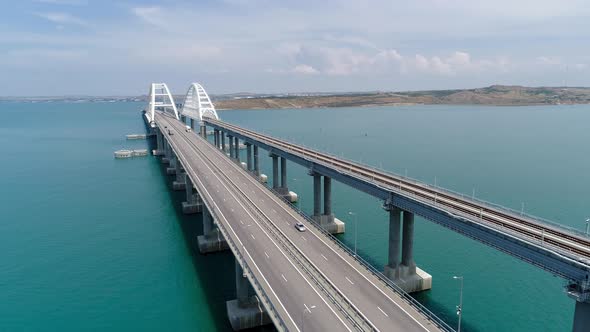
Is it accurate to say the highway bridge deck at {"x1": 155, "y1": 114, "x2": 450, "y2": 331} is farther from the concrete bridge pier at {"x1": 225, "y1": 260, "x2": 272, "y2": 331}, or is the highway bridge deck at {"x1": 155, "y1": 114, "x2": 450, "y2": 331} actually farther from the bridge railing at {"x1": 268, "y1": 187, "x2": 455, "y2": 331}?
the concrete bridge pier at {"x1": 225, "y1": 260, "x2": 272, "y2": 331}

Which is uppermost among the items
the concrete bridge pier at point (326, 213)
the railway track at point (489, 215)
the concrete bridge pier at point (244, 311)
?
the railway track at point (489, 215)

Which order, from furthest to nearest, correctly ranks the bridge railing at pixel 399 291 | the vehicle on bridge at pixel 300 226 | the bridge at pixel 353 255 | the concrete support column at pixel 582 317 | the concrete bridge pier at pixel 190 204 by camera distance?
the concrete bridge pier at pixel 190 204, the vehicle on bridge at pixel 300 226, the bridge railing at pixel 399 291, the bridge at pixel 353 255, the concrete support column at pixel 582 317

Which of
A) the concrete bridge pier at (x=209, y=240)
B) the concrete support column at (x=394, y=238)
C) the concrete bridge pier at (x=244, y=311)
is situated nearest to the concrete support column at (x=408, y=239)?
the concrete support column at (x=394, y=238)

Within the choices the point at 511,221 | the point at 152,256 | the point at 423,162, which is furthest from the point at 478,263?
the point at 423,162

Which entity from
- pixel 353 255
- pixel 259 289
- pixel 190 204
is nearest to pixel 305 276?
pixel 259 289

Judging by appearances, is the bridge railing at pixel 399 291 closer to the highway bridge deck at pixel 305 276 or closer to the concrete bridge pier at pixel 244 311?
the highway bridge deck at pixel 305 276

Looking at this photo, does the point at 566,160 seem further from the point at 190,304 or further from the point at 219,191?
the point at 190,304
